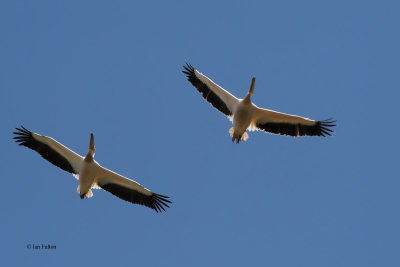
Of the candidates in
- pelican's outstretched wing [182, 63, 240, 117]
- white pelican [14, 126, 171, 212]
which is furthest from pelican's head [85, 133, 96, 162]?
pelican's outstretched wing [182, 63, 240, 117]

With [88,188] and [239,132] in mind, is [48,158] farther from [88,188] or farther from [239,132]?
[239,132]

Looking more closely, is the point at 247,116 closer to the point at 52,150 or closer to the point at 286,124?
the point at 286,124

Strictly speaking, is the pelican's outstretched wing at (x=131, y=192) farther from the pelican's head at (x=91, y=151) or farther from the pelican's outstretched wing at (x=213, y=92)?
the pelican's outstretched wing at (x=213, y=92)

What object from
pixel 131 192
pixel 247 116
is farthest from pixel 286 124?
pixel 131 192

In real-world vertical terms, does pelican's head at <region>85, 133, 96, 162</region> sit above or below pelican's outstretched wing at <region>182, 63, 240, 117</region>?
below

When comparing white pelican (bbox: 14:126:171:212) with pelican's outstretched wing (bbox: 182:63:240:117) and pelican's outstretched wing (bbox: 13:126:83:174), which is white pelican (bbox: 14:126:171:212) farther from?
pelican's outstretched wing (bbox: 182:63:240:117)

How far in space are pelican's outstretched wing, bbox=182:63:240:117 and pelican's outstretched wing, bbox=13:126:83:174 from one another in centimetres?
374

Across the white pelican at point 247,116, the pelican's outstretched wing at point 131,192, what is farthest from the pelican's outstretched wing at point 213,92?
the pelican's outstretched wing at point 131,192

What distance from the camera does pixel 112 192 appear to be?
62.1 ft

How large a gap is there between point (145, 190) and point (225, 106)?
124 inches

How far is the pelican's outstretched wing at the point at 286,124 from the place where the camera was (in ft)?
63.4

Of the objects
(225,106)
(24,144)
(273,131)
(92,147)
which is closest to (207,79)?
(225,106)

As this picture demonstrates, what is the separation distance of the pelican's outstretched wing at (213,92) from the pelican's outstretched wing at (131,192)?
292cm

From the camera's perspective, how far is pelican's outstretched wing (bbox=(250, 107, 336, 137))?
1931 cm
